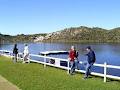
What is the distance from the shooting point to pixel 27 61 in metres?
35.6

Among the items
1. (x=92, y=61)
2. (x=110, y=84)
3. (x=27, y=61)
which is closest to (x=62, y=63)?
(x=27, y=61)

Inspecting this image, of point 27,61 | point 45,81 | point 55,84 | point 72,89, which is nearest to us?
point 72,89

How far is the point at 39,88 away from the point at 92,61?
4966mm

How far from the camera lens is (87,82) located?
65.5ft

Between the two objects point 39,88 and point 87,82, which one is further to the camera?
point 87,82

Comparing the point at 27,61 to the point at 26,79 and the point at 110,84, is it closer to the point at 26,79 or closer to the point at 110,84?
the point at 26,79

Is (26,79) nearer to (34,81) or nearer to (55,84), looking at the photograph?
(34,81)

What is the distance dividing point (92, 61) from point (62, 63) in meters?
15.5

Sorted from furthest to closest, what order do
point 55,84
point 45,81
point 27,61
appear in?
point 27,61
point 45,81
point 55,84

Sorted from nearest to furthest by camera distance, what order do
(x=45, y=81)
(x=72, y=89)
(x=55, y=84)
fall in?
(x=72, y=89) → (x=55, y=84) → (x=45, y=81)

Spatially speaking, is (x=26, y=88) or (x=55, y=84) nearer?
(x=26, y=88)

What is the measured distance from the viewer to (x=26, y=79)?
69.7 ft

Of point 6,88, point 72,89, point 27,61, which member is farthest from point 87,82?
point 27,61

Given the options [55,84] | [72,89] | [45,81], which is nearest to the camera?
[72,89]
